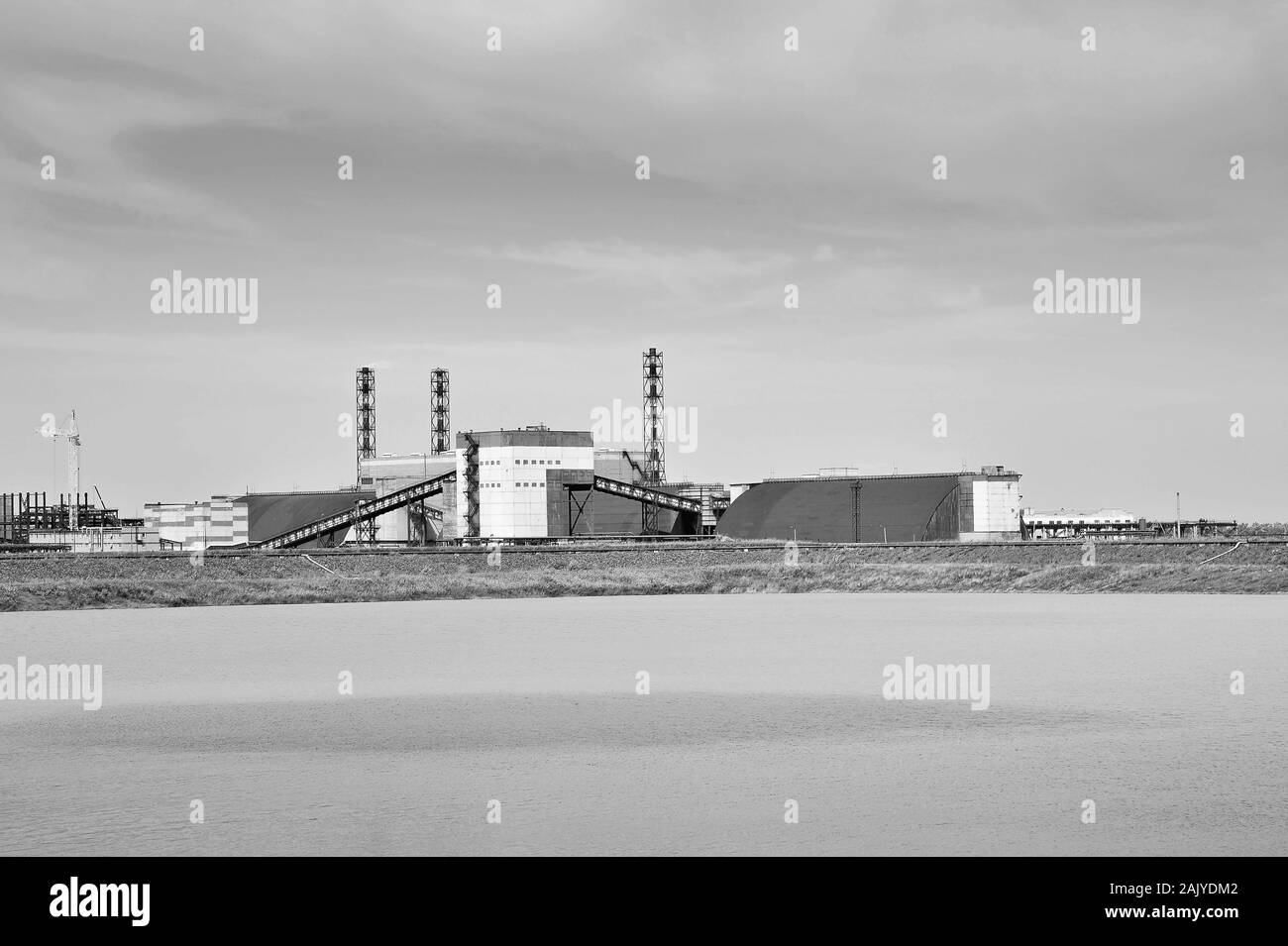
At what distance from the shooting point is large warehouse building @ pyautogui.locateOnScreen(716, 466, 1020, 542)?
105500 millimetres

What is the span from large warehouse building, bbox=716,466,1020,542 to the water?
62518 mm

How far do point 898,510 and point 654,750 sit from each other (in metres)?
86.8

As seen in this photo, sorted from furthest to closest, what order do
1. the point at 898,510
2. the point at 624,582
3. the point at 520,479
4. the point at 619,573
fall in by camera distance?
the point at 898,510, the point at 520,479, the point at 619,573, the point at 624,582

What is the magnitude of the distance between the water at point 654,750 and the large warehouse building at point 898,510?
2461 inches

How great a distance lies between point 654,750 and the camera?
21.6 metres

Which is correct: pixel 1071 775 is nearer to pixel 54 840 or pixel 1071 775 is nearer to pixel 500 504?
pixel 54 840

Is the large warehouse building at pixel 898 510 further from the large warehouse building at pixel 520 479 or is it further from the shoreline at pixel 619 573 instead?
the large warehouse building at pixel 520 479

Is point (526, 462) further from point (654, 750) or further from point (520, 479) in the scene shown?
point (654, 750)

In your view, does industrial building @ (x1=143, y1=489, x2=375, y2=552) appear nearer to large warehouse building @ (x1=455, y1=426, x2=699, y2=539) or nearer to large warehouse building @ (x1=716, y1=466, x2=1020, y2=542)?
large warehouse building @ (x1=455, y1=426, x2=699, y2=539)

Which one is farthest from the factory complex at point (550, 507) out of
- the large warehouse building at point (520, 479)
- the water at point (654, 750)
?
the water at point (654, 750)

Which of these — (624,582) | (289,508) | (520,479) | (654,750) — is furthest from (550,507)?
(654,750)

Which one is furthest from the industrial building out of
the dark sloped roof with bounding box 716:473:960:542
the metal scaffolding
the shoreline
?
the dark sloped roof with bounding box 716:473:960:542

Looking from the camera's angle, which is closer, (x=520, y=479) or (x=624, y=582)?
(x=624, y=582)

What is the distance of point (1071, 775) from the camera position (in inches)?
754
